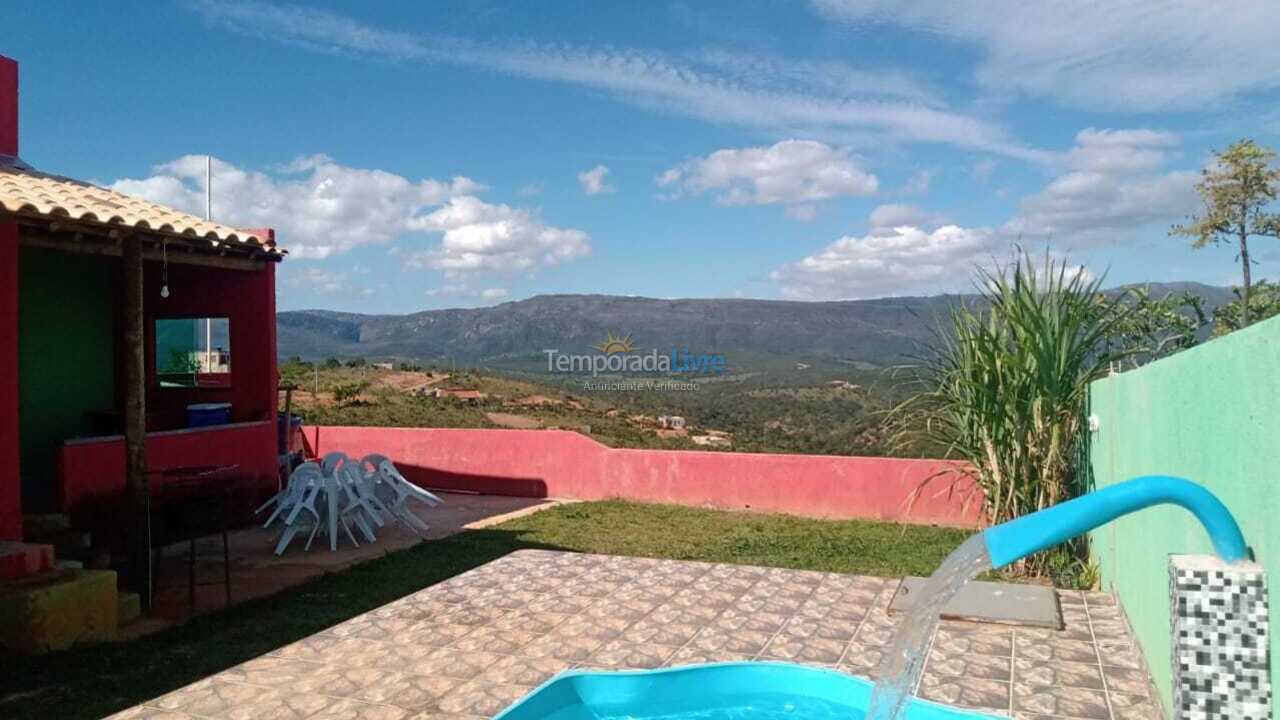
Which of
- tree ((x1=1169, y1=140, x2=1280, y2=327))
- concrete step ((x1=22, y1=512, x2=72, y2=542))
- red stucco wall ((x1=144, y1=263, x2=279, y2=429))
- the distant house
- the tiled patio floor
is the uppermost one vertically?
tree ((x1=1169, y1=140, x2=1280, y2=327))

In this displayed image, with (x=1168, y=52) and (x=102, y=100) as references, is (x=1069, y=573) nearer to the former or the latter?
(x=1168, y=52)

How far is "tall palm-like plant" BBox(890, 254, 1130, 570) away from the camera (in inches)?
261

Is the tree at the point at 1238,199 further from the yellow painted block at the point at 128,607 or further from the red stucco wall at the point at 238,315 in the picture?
the yellow painted block at the point at 128,607

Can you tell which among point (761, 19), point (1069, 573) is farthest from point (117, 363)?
point (761, 19)

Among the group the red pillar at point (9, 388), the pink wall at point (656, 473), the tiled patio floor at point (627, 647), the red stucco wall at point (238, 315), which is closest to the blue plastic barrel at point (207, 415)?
the red stucco wall at point (238, 315)

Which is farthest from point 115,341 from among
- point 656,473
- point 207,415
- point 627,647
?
point 627,647

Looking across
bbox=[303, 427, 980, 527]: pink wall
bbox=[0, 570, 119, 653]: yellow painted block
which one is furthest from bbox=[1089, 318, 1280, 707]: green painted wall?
bbox=[0, 570, 119, 653]: yellow painted block

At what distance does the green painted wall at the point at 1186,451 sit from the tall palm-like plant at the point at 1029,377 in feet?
1.31

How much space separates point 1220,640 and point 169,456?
28.5 feet

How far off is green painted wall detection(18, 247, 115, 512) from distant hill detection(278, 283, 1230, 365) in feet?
124

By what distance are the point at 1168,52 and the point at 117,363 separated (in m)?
12.5

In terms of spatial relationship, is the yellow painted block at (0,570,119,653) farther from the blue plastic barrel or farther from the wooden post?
the blue plastic barrel

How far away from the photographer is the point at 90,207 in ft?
20.4

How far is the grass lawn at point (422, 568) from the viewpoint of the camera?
4.70 metres
